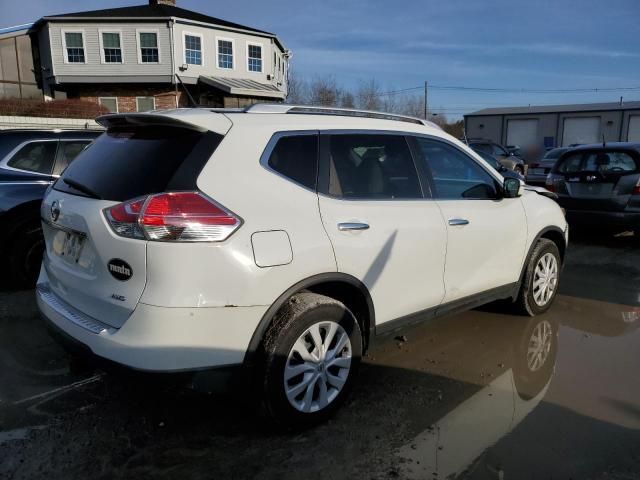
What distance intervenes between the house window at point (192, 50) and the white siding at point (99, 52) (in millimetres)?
953

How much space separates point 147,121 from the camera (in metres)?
2.84

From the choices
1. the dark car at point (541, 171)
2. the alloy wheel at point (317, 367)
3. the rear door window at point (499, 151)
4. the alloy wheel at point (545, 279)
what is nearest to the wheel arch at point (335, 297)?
the alloy wheel at point (317, 367)

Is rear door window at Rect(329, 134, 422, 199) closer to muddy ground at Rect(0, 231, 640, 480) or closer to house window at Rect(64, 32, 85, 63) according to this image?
muddy ground at Rect(0, 231, 640, 480)

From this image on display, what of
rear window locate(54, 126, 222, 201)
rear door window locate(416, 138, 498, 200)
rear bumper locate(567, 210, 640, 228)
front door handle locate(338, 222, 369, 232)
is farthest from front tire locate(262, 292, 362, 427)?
rear bumper locate(567, 210, 640, 228)

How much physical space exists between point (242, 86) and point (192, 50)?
375cm

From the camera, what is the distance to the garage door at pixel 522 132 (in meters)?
49.8

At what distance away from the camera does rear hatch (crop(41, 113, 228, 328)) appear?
8.31 ft

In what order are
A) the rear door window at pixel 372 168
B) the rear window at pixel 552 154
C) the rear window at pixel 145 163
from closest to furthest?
the rear window at pixel 145 163, the rear door window at pixel 372 168, the rear window at pixel 552 154

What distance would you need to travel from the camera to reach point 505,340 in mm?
4426

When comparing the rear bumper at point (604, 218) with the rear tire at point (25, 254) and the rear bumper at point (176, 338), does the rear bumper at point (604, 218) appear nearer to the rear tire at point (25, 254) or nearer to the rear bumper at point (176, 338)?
the rear bumper at point (176, 338)

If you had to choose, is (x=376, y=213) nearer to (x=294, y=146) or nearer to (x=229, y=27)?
(x=294, y=146)

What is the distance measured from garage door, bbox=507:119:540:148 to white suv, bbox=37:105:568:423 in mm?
50549

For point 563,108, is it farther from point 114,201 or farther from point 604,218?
point 114,201

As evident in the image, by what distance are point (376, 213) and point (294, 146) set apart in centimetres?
66
